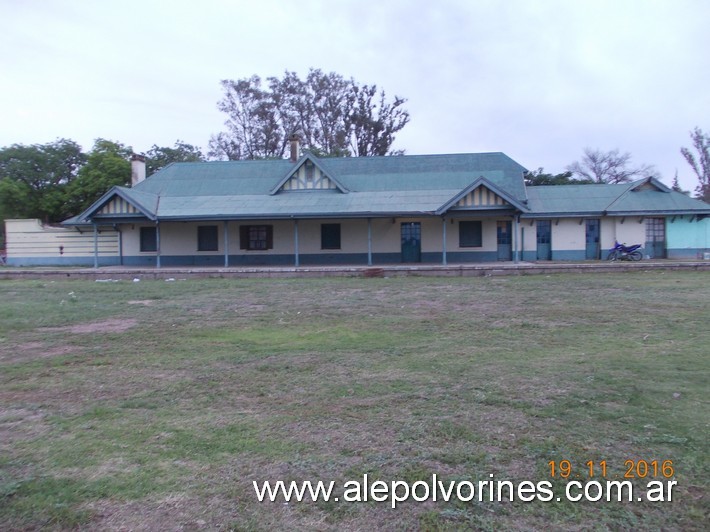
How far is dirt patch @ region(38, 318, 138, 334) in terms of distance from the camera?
909cm

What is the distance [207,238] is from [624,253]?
18.6 meters

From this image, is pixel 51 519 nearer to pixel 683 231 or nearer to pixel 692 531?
pixel 692 531

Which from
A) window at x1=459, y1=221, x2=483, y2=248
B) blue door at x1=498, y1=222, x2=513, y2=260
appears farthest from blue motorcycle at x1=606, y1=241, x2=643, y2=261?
window at x1=459, y1=221, x2=483, y2=248

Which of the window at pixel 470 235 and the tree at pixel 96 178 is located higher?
the tree at pixel 96 178

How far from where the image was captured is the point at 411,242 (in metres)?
25.5

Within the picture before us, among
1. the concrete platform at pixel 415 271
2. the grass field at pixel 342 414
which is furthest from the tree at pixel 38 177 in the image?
the grass field at pixel 342 414

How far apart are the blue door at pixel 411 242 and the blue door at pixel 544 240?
5560 millimetres

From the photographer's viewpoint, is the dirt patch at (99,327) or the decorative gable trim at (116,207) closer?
the dirt patch at (99,327)

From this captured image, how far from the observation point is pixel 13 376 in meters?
6.14

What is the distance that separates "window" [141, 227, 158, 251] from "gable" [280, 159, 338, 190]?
21.4 ft

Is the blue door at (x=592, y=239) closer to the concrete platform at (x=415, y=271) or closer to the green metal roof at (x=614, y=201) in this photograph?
the green metal roof at (x=614, y=201)

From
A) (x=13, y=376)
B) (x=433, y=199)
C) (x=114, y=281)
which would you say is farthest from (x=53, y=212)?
(x=13, y=376)

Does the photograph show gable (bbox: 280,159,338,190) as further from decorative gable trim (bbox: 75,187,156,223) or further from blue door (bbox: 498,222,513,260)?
blue door (bbox: 498,222,513,260)

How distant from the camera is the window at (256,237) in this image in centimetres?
2627
